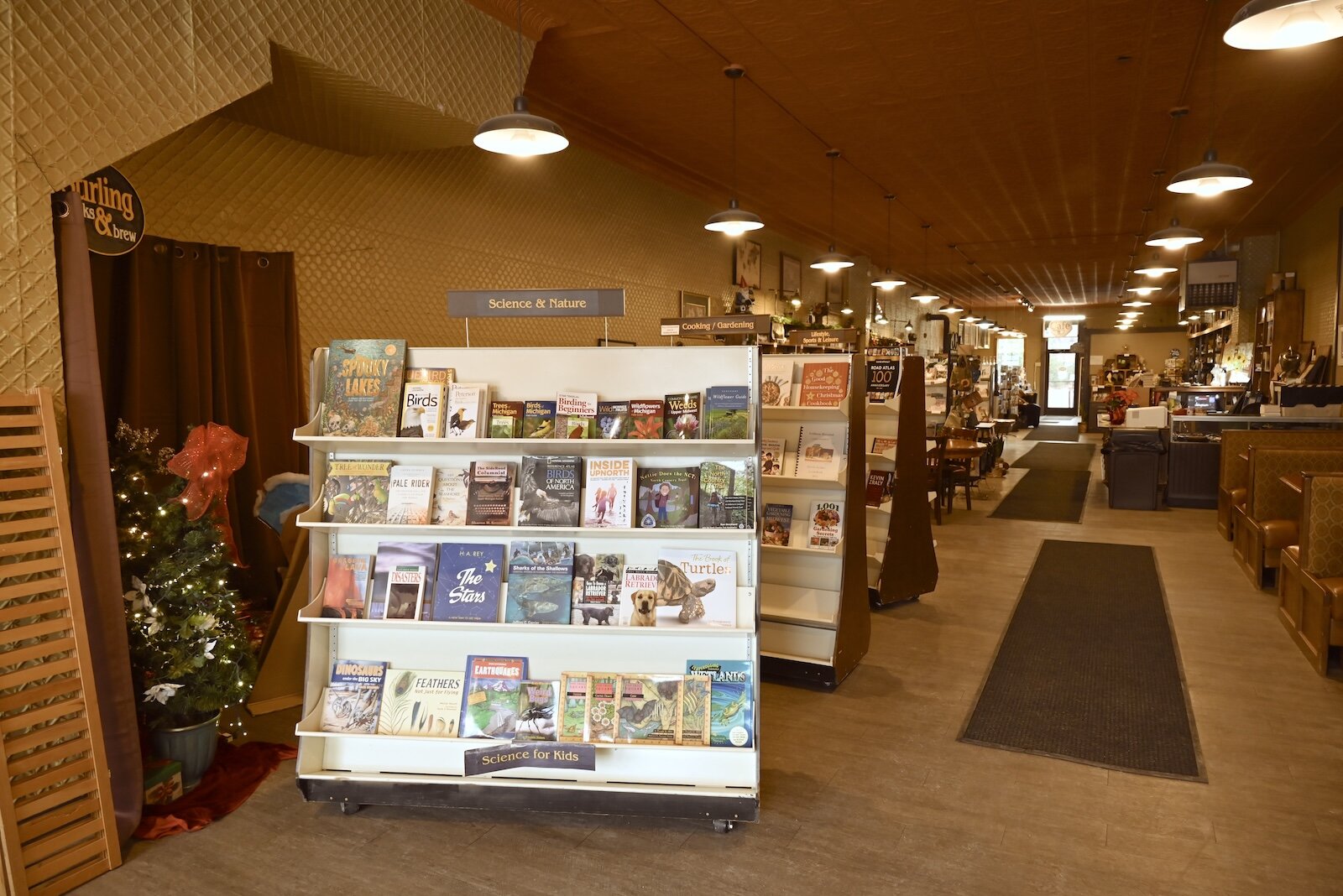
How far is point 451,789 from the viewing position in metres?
3.30

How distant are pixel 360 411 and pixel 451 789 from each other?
1523 millimetres

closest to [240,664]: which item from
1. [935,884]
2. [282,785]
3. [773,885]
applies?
[282,785]

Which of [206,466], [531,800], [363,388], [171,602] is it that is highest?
[363,388]

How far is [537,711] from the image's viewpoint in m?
3.31

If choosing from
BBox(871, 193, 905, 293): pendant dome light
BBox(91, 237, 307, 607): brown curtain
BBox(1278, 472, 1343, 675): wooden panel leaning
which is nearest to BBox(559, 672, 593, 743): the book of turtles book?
BBox(91, 237, 307, 607): brown curtain

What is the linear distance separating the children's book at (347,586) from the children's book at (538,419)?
0.84 meters

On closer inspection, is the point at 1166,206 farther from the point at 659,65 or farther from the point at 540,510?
the point at 540,510

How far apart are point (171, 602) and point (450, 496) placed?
1272mm

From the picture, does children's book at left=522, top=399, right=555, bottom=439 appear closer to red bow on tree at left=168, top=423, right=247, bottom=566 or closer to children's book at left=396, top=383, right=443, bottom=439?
children's book at left=396, top=383, right=443, bottom=439

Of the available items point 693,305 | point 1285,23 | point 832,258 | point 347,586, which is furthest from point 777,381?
point 693,305

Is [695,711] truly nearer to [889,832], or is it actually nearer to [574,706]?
[574,706]

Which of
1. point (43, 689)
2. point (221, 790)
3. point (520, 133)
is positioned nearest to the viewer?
point (43, 689)

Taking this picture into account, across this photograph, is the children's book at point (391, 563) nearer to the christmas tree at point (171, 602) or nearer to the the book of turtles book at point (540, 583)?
the the book of turtles book at point (540, 583)

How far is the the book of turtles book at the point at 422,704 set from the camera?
11.0 ft
